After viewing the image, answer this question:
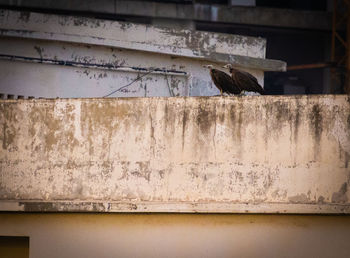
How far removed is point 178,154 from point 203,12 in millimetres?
11007

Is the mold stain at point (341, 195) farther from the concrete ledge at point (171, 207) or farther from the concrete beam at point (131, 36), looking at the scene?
the concrete beam at point (131, 36)

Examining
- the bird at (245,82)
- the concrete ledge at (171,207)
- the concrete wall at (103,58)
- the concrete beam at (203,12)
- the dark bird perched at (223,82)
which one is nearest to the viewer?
the concrete ledge at (171,207)

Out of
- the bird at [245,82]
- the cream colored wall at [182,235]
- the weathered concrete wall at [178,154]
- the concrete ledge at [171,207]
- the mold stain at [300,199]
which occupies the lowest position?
the cream colored wall at [182,235]

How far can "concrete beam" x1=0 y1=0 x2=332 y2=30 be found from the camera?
52.9 feet

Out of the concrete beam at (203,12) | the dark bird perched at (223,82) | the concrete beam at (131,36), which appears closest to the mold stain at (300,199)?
the dark bird perched at (223,82)

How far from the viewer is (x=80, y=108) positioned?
282 inches

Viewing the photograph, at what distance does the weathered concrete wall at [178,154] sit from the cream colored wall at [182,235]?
0.14 metres

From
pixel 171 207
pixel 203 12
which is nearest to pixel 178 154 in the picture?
pixel 171 207

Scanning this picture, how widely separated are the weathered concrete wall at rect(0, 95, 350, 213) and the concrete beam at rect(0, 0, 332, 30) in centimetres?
892

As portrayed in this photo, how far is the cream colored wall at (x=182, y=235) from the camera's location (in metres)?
6.57

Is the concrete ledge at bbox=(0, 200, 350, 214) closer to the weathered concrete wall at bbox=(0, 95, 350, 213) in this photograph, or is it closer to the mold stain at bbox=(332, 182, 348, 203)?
the weathered concrete wall at bbox=(0, 95, 350, 213)

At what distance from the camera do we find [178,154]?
691 cm

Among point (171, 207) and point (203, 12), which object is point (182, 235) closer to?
point (171, 207)

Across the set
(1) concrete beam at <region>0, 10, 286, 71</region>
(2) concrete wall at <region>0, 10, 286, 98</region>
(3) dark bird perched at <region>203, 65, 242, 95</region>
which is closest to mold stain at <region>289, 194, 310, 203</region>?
(3) dark bird perched at <region>203, 65, 242, 95</region>
